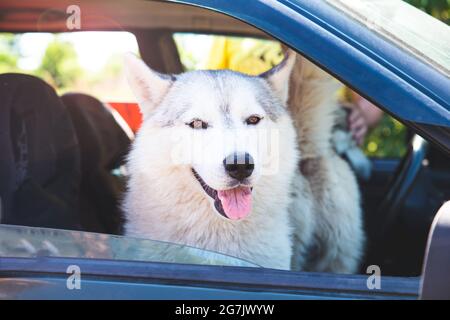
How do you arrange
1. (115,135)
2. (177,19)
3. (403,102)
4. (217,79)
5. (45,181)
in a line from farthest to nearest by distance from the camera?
1. (177,19)
2. (115,135)
3. (45,181)
4. (217,79)
5. (403,102)

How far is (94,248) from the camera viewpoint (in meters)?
2.05

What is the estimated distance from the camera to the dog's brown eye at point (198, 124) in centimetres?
238

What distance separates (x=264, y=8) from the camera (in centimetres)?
189

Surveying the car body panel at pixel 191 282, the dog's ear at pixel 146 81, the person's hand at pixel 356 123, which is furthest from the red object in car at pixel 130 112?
the person's hand at pixel 356 123

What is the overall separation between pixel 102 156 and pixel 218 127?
120cm

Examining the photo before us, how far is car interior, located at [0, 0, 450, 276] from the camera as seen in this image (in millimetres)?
2564

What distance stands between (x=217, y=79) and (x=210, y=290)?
83cm

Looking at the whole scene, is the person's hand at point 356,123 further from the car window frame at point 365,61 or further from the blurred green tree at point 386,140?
the car window frame at point 365,61

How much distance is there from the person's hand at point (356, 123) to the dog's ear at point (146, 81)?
7.33 feet

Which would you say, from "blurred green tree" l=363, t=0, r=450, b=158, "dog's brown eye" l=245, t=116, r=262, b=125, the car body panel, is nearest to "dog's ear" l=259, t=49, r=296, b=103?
"dog's brown eye" l=245, t=116, r=262, b=125

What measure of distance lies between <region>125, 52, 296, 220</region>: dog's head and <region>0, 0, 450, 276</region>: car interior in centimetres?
32

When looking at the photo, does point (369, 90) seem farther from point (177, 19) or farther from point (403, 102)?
point (177, 19)

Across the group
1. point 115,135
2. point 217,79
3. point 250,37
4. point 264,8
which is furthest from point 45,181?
point 250,37

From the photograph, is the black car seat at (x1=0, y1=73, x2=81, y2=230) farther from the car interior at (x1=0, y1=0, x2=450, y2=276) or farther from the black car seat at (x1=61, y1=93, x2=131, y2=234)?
the black car seat at (x1=61, y1=93, x2=131, y2=234)
